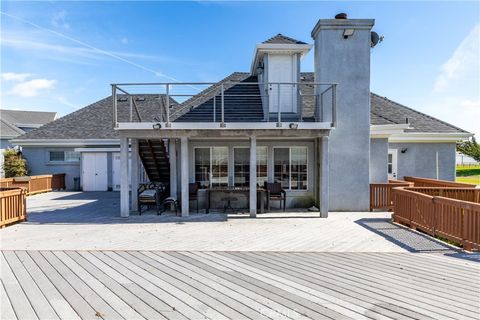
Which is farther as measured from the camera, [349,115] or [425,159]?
[425,159]

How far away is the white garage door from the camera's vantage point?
18.8 m

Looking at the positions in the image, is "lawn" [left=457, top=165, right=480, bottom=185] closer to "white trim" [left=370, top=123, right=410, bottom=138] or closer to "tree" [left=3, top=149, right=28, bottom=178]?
"white trim" [left=370, top=123, right=410, bottom=138]

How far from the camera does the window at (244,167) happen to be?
39.8 feet

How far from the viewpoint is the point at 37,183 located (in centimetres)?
1703

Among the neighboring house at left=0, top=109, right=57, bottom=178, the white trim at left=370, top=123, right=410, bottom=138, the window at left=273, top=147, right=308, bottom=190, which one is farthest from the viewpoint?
the neighboring house at left=0, top=109, right=57, bottom=178

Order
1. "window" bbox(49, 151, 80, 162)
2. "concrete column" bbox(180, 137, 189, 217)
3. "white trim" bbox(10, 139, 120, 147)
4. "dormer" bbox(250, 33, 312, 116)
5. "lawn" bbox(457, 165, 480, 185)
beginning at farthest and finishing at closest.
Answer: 1. "lawn" bbox(457, 165, 480, 185)
2. "window" bbox(49, 151, 80, 162)
3. "white trim" bbox(10, 139, 120, 147)
4. "dormer" bbox(250, 33, 312, 116)
5. "concrete column" bbox(180, 137, 189, 217)

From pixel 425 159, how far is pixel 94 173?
19.3m

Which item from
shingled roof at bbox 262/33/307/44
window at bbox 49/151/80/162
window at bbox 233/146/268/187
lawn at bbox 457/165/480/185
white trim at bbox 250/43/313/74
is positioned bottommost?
lawn at bbox 457/165/480/185

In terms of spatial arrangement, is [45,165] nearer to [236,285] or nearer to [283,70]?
[283,70]

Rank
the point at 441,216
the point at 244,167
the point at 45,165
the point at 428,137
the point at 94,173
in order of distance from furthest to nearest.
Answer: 1. the point at 45,165
2. the point at 94,173
3. the point at 428,137
4. the point at 244,167
5. the point at 441,216

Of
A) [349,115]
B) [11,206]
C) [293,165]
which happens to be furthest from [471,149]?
[11,206]

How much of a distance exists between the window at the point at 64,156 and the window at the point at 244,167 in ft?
42.8

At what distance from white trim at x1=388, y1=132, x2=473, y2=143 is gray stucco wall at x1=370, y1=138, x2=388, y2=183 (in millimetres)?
3358

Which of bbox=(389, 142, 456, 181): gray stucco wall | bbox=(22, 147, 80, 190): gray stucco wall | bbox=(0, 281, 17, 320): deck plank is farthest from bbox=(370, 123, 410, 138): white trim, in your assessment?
bbox=(22, 147, 80, 190): gray stucco wall
